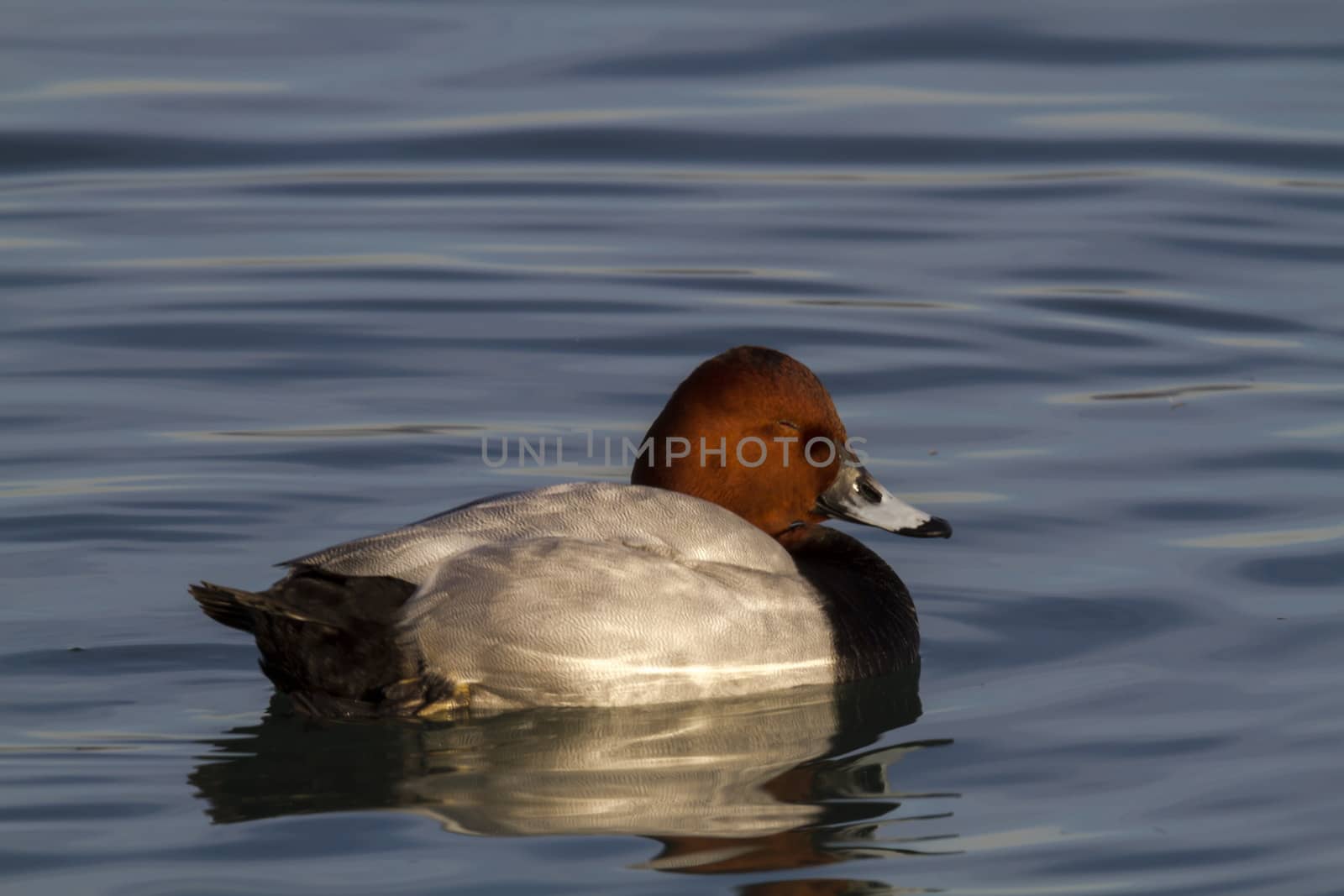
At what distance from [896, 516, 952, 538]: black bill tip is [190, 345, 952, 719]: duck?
0.67ft

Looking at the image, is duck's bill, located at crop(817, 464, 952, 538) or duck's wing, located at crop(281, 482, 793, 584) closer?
duck's wing, located at crop(281, 482, 793, 584)

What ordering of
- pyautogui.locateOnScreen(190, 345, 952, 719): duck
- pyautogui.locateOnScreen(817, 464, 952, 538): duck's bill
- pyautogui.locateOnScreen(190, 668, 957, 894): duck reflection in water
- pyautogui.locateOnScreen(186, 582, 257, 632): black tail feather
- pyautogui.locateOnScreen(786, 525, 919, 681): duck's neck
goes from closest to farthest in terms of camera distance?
pyautogui.locateOnScreen(190, 668, 957, 894): duck reflection in water < pyautogui.locateOnScreen(186, 582, 257, 632): black tail feather < pyautogui.locateOnScreen(190, 345, 952, 719): duck < pyautogui.locateOnScreen(786, 525, 919, 681): duck's neck < pyautogui.locateOnScreen(817, 464, 952, 538): duck's bill

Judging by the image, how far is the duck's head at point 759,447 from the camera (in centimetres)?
532

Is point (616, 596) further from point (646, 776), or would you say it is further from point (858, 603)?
point (858, 603)

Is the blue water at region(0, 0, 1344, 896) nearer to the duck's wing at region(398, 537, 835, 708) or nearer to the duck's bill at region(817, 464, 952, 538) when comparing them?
the duck's wing at region(398, 537, 835, 708)

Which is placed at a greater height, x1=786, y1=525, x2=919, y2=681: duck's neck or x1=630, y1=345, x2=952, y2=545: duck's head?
x1=630, y1=345, x2=952, y2=545: duck's head

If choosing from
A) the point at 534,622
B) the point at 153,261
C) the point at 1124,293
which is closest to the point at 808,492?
the point at 534,622

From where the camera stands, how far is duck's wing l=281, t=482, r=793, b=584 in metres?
4.82

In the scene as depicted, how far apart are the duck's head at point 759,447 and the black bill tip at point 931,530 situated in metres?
0.03

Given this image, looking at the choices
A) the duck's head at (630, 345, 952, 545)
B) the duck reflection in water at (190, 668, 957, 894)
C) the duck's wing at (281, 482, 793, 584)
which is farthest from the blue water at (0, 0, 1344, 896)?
the duck's head at (630, 345, 952, 545)

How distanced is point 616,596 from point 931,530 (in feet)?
3.67

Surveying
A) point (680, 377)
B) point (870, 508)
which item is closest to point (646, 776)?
point (870, 508)

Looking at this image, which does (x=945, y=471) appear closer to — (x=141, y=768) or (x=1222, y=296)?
(x=1222, y=296)

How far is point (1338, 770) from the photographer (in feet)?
15.1
